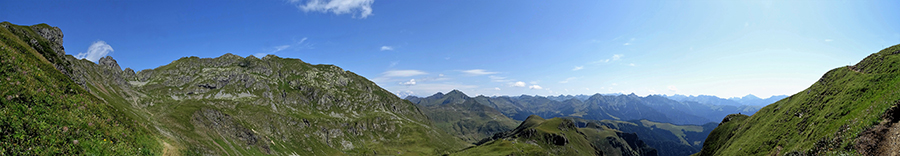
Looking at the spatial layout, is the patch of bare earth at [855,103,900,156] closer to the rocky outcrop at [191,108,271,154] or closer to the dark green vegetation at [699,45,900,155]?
the dark green vegetation at [699,45,900,155]

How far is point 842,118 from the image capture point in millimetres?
59125

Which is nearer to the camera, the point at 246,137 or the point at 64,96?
the point at 64,96

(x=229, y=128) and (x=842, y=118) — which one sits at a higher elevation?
(x=842, y=118)

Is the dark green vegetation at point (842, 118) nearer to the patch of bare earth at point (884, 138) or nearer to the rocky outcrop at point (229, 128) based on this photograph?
the patch of bare earth at point (884, 138)

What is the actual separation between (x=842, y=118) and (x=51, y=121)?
383 feet

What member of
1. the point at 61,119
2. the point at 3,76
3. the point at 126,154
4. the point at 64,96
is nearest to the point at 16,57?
the point at 64,96

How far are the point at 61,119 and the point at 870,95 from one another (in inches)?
4984

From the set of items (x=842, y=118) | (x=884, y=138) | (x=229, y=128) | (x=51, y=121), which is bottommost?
(x=229, y=128)

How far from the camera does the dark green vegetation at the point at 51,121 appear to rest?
2027cm

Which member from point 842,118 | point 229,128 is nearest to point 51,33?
point 229,128

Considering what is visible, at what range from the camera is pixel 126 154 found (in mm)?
27734

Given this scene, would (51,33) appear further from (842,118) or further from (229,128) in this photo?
(842,118)

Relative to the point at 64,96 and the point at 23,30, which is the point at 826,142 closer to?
the point at 64,96

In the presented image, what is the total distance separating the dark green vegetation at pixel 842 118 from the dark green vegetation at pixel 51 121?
84.9 m
